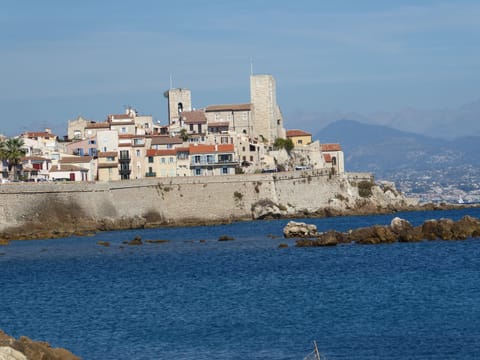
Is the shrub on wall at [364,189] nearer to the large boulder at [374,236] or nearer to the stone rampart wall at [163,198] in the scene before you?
the stone rampart wall at [163,198]

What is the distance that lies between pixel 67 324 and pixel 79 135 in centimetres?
6996

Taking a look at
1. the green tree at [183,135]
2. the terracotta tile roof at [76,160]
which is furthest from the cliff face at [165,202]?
the green tree at [183,135]

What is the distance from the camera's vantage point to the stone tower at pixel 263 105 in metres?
104

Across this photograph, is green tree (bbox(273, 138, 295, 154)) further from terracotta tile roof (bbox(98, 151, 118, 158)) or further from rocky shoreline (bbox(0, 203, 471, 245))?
terracotta tile roof (bbox(98, 151, 118, 158))

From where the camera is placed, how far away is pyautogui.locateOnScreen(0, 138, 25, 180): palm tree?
83938 millimetres

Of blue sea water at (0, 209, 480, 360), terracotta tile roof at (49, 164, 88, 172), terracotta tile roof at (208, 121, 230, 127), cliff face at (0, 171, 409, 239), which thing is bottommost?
blue sea water at (0, 209, 480, 360)

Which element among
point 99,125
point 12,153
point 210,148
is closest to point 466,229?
point 210,148

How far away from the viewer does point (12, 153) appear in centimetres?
8400

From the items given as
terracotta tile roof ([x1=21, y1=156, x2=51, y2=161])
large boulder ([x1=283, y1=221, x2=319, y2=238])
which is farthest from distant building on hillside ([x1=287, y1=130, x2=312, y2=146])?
large boulder ([x1=283, y1=221, x2=319, y2=238])

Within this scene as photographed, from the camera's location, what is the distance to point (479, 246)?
56.0 m

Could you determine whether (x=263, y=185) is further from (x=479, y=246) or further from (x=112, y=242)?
(x=479, y=246)

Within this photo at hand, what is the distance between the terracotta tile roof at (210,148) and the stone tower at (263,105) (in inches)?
530

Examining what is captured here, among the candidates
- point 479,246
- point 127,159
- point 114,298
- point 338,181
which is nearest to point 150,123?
point 127,159

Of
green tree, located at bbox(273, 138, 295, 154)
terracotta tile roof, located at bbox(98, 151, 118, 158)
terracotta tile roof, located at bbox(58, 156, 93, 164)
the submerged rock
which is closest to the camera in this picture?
the submerged rock
